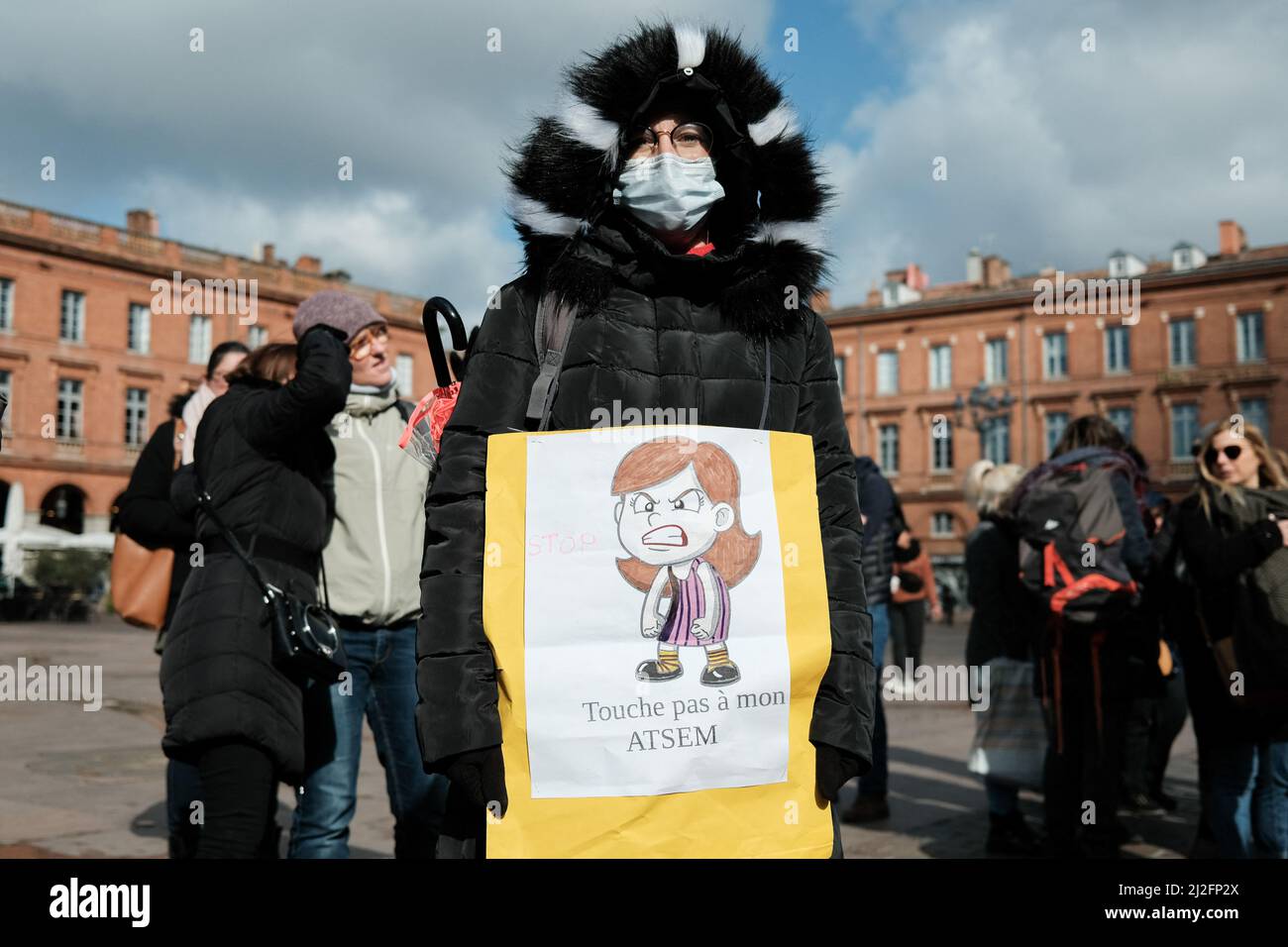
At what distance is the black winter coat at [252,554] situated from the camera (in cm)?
323

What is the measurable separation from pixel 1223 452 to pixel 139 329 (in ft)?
158

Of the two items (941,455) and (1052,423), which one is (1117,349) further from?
(941,455)

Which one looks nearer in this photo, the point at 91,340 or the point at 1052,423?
the point at 91,340

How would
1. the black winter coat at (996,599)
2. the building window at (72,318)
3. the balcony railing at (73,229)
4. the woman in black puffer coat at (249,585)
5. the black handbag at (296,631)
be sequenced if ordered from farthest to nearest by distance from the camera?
the building window at (72,318)
the balcony railing at (73,229)
the black winter coat at (996,599)
the black handbag at (296,631)
the woman in black puffer coat at (249,585)

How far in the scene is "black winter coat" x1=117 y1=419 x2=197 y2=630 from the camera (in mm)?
4188

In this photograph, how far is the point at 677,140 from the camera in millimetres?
2551

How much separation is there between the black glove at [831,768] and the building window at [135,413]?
4916 cm

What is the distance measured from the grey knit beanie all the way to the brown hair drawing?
1.77 metres

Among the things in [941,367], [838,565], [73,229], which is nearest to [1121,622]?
[838,565]

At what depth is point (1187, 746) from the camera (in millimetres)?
9312

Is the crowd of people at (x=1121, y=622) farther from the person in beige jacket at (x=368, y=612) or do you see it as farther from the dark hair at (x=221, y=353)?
the dark hair at (x=221, y=353)

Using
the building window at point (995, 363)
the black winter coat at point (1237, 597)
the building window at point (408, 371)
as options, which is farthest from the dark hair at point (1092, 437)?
the building window at point (995, 363)

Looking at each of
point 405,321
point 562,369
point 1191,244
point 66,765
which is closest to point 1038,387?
point 1191,244

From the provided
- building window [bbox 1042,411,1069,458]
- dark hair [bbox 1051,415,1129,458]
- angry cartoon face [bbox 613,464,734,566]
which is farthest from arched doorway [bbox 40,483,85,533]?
angry cartoon face [bbox 613,464,734,566]
